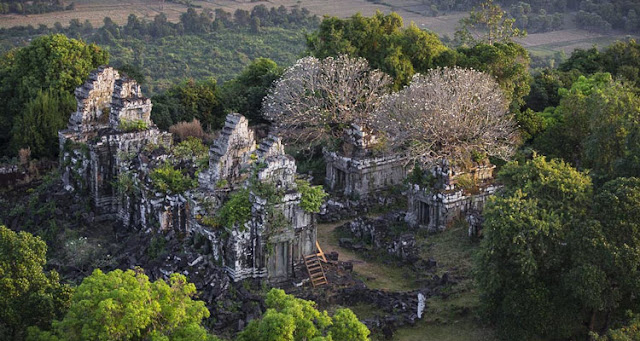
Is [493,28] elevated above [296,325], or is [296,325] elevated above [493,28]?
[493,28]

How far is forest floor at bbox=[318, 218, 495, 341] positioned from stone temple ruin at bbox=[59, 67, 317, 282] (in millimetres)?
3400

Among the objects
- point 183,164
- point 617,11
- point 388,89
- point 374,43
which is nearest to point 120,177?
point 183,164

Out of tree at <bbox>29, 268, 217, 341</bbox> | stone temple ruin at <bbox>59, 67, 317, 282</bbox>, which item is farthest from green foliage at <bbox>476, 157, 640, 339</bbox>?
tree at <bbox>29, 268, 217, 341</bbox>

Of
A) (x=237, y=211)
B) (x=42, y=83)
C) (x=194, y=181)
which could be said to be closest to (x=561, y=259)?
(x=237, y=211)

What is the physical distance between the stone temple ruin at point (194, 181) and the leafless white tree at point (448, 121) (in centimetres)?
823

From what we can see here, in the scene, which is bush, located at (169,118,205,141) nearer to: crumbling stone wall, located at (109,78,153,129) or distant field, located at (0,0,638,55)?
crumbling stone wall, located at (109,78,153,129)

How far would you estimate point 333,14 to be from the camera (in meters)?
94.5

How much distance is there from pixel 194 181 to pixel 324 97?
1345 centimetres

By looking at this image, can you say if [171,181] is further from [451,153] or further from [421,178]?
[451,153]

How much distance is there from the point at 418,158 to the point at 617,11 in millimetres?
48468

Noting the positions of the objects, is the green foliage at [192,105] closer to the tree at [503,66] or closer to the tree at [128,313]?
the tree at [503,66]

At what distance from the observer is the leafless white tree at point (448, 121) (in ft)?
126

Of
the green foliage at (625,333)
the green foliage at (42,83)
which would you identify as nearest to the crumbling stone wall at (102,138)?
the green foliage at (42,83)

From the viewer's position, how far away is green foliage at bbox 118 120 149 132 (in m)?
38.4
